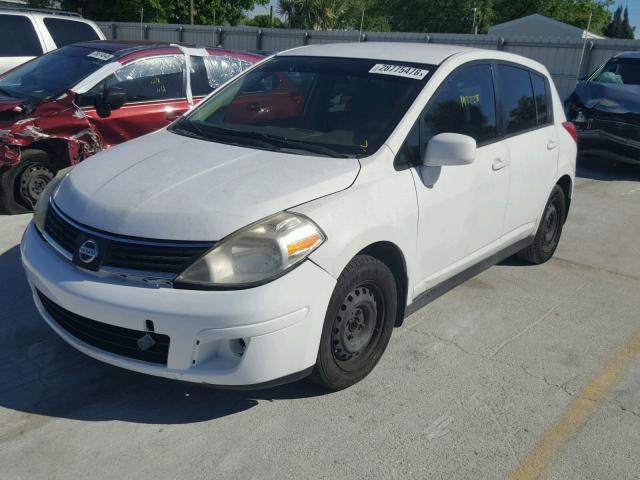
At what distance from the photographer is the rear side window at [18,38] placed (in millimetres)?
8523

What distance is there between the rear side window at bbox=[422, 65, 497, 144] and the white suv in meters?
6.83

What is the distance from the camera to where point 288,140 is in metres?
3.65

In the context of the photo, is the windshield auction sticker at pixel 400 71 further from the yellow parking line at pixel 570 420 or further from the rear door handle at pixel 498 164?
the yellow parking line at pixel 570 420

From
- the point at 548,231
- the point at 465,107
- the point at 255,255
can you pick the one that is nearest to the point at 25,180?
the point at 255,255

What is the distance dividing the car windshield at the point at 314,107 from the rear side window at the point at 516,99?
0.89 meters

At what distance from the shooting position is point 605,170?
10.3m

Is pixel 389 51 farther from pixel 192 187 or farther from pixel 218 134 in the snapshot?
pixel 192 187

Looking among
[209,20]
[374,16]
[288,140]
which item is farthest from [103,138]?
[374,16]

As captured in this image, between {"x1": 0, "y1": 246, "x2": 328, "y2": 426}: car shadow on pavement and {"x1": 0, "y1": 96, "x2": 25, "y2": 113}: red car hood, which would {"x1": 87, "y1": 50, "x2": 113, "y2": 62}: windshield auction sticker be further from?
{"x1": 0, "y1": 246, "x2": 328, "y2": 426}: car shadow on pavement

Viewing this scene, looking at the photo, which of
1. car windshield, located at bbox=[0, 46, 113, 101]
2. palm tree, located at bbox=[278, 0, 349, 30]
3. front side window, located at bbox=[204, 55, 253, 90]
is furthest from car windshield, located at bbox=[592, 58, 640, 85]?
palm tree, located at bbox=[278, 0, 349, 30]

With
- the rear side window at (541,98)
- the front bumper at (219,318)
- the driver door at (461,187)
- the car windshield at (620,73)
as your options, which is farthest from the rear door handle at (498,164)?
the car windshield at (620,73)

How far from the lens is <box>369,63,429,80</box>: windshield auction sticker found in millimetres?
3781

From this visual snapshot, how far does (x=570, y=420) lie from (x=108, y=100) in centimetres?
480

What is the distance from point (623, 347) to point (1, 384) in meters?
3.69
